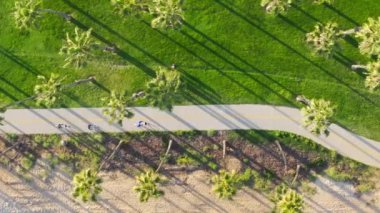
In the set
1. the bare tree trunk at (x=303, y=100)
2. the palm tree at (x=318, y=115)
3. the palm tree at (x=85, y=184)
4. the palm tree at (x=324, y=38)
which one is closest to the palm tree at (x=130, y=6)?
the palm tree at (x=85, y=184)

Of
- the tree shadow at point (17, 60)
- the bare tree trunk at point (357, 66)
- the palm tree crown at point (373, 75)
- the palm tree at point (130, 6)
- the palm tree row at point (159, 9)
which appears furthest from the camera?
the tree shadow at point (17, 60)

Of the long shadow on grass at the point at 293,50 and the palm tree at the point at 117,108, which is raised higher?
the long shadow on grass at the point at 293,50

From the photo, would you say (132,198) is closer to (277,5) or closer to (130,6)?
(130,6)

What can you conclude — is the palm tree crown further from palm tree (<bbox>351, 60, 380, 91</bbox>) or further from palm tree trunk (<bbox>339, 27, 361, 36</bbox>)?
palm tree trunk (<bbox>339, 27, 361, 36</bbox>)

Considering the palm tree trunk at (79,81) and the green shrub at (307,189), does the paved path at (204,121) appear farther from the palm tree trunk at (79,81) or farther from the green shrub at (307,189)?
the green shrub at (307,189)

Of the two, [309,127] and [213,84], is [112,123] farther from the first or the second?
[309,127]

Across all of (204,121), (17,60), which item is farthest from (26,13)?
(204,121)
